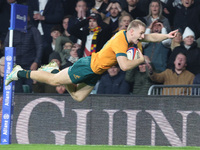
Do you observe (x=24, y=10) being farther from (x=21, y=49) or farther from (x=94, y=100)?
(x=94, y=100)

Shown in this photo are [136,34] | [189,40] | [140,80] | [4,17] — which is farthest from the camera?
[4,17]

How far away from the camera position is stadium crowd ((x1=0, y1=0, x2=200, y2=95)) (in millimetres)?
11445

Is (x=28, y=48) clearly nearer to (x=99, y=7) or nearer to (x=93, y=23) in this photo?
(x=93, y=23)

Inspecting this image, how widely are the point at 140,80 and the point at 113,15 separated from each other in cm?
208

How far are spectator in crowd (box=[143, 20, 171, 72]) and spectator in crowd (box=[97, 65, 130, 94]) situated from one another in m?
0.83

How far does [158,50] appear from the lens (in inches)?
463

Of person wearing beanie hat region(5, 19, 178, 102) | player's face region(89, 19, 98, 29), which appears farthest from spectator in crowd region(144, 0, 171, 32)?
person wearing beanie hat region(5, 19, 178, 102)

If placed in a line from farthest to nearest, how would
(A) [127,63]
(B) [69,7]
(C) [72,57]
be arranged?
(B) [69,7] → (C) [72,57] → (A) [127,63]

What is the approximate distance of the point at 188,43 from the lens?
38.1 ft

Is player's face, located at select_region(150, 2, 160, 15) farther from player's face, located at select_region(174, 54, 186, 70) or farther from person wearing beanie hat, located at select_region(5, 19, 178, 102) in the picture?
person wearing beanie hat, located at select_region(5, 19, 178, 102)

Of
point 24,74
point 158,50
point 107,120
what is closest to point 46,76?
point 24,74

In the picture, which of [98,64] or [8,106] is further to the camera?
[8,106]

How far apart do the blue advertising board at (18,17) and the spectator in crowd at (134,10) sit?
2822 mm

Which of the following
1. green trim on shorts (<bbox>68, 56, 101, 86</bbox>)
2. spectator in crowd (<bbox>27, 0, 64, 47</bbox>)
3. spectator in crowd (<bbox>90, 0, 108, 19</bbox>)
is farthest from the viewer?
spectator in crowd (<bbox>27, 0, 64, 47</bbox>)
